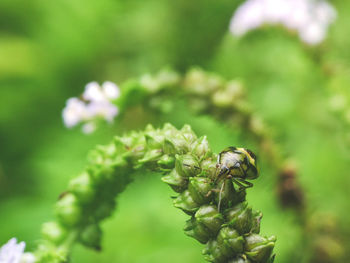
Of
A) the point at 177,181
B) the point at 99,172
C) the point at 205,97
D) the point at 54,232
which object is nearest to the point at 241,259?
the point at 177,181

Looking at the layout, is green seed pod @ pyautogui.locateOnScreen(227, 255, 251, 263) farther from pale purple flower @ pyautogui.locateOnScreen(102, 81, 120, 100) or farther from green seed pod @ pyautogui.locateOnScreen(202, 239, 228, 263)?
pale purple flower @ pyautogui.locateOnScreen(102, 81, 120, 100)

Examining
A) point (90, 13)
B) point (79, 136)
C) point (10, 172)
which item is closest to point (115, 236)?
point (79, 136)

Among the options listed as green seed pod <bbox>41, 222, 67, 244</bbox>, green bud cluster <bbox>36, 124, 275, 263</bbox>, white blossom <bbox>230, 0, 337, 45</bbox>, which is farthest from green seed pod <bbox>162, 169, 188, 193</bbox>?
white blossom <bbox>230, 0, 337, 45</bbox>

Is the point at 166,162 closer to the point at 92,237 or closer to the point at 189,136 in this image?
the point at 189,136

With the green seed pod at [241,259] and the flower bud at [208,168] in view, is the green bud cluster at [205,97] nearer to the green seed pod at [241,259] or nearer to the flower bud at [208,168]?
the flower bud at [208,168]

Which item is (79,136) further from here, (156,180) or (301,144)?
(301,144)
